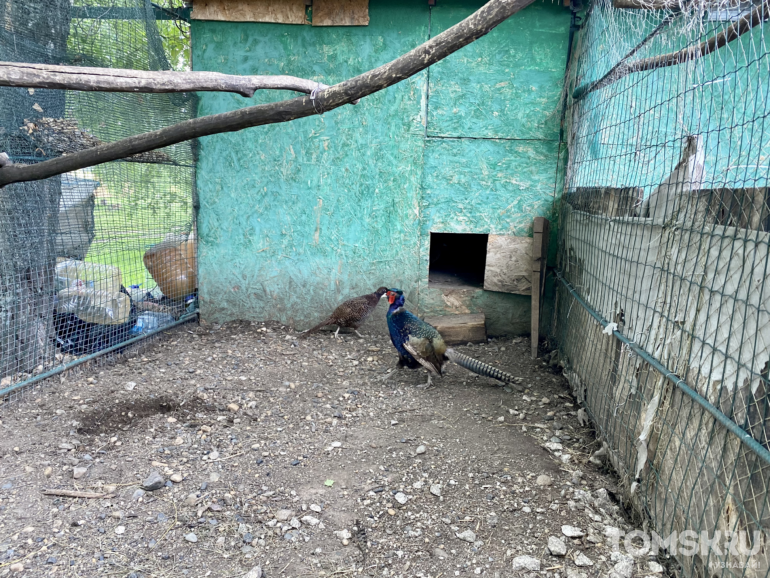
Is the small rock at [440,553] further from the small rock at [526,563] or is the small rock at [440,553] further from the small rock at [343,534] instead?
the small rock at [343,534]

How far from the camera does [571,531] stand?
7.27ft

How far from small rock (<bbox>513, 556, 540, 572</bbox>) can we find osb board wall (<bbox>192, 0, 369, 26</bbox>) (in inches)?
177

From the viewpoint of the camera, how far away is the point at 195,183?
5074mm

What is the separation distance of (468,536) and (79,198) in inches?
150

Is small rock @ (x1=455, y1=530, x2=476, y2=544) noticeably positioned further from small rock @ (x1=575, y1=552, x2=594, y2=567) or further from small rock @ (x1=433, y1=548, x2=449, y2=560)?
small rock @ (x1=575, y1=552, x2=594, y2=567)

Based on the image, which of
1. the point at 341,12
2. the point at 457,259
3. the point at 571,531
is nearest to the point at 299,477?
the point at 571,531

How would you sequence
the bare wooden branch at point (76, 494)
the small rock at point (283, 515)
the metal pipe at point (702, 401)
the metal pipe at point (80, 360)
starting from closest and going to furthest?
the metal pipe at point (702, 401)
the small rock at point (283, 515)
the bare wooden branch at point (76, 494)
the metal pipe at point (80, 360)

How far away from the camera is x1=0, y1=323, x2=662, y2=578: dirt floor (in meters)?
2.12

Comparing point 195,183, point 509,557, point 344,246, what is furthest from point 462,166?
point 509,557

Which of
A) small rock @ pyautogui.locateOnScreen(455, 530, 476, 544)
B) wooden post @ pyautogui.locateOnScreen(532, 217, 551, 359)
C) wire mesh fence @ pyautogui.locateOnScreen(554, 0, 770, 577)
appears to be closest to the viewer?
wire mesh fence @ pyautogui.locateOnScreen(554, 0, 770, 577)

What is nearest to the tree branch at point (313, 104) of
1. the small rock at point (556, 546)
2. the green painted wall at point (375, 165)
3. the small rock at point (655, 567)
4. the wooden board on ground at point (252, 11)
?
the small rock at point (556, 546)

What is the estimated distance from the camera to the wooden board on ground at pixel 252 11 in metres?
4.67

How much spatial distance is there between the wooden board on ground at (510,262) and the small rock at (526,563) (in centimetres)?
318

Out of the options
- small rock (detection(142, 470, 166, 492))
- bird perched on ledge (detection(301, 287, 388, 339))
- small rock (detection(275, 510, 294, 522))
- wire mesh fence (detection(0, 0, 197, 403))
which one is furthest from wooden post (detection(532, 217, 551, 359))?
wire mesh fence (detection(0, 0, 197, 403))
